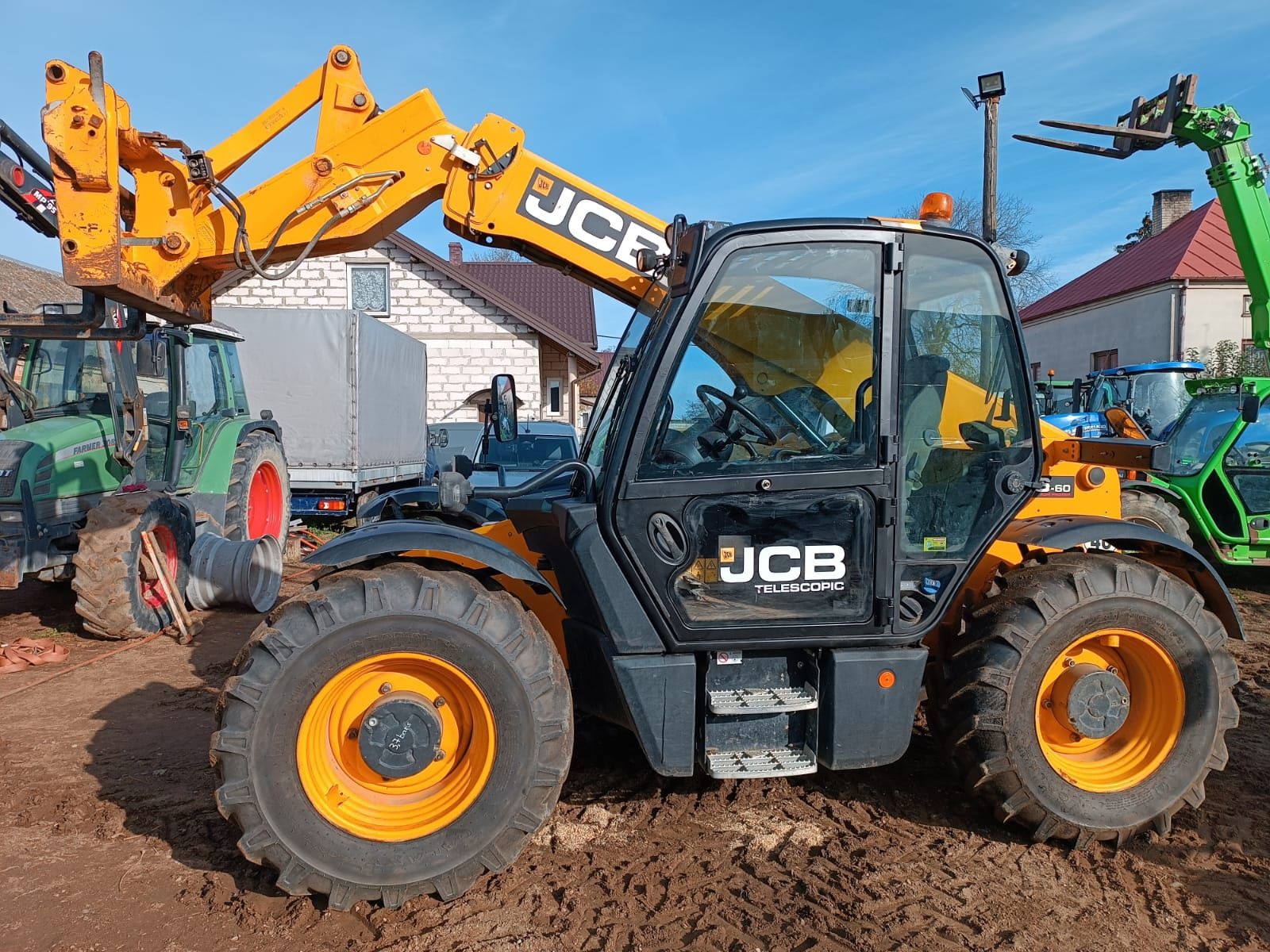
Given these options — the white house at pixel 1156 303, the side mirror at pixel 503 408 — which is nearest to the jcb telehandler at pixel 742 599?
the side mirror at pixel 503 408

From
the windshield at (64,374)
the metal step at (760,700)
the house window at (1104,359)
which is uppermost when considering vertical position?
the house window at (1104,359)

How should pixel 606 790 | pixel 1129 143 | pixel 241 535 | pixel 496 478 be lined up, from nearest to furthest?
pixel 606 790 → pixel 496 478 → pixel 241 535 → pixel 1129 143

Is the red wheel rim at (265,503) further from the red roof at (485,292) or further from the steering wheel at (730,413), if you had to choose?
the red roof at (485,292)

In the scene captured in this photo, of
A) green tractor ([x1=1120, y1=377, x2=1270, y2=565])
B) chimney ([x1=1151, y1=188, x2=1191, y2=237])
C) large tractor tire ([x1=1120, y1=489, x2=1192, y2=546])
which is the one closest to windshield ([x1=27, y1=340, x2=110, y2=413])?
large tractor tire ([x1=1120, y1=489, x2=1192, y2=546])

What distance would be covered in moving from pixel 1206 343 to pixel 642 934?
1037 inches

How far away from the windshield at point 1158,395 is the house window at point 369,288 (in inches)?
583

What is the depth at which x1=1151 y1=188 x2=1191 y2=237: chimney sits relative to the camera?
30453 mm

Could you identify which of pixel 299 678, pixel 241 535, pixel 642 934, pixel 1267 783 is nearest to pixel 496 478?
pixel 241 535

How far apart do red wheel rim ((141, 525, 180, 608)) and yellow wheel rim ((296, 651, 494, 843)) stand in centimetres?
451

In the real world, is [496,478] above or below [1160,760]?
above

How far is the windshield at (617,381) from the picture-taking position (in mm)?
3459

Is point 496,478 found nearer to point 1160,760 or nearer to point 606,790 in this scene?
point 606,790

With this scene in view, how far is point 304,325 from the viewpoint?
37.2ft

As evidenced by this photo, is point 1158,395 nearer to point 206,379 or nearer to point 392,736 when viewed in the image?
point 206,379
